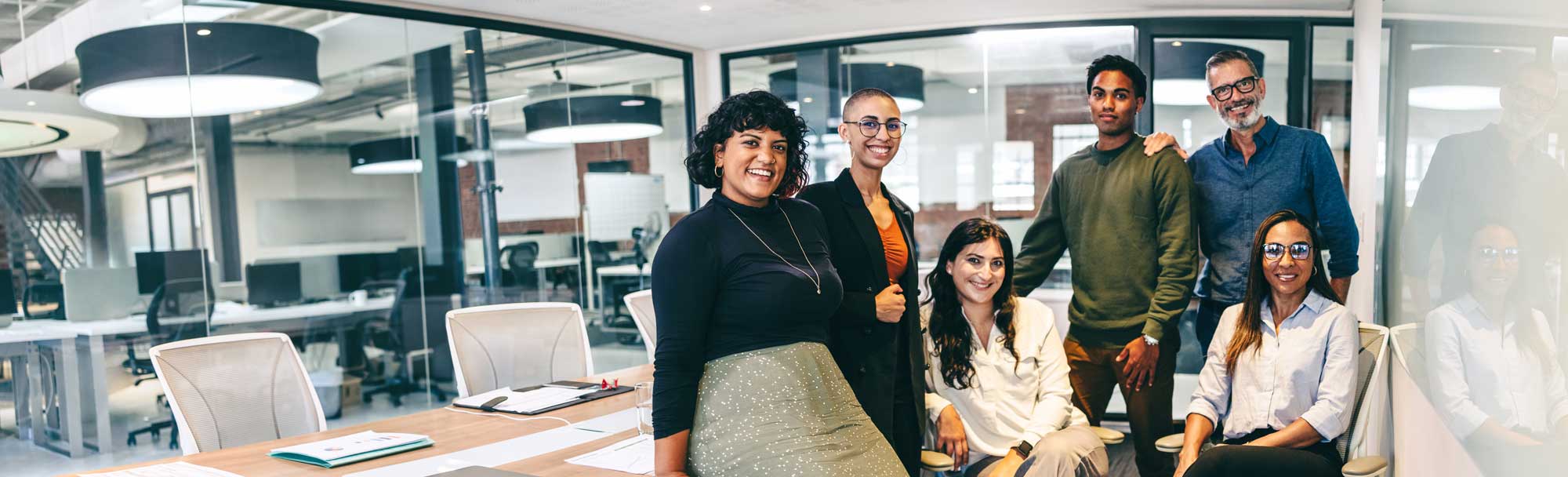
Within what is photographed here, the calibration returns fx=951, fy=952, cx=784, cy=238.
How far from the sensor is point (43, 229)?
13.2 feet

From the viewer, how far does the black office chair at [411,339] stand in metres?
5.23

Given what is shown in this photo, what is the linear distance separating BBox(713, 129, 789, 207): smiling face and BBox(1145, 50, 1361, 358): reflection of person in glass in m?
1.44

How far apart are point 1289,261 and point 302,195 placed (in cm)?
448

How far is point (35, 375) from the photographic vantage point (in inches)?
159

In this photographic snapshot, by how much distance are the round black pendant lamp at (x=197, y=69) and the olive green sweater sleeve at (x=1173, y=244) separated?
4.09 m

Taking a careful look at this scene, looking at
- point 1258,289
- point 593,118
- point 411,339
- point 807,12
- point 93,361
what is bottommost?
point 411,339

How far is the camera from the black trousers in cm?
234

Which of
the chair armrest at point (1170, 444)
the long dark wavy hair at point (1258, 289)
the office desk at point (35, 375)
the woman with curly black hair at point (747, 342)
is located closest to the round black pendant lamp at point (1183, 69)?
the long dark wavy hair at point (1258, 289)

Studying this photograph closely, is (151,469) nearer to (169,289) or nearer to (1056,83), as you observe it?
(169,289)

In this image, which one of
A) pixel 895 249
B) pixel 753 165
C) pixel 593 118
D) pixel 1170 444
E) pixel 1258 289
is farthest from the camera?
pixel 593 118

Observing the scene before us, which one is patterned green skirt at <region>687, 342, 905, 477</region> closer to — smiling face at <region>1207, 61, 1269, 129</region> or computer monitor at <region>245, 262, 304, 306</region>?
smiling face at <region>1207, 61, 1269, 129</region>

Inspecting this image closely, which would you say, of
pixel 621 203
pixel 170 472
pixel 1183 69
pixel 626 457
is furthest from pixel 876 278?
pixel 621 203

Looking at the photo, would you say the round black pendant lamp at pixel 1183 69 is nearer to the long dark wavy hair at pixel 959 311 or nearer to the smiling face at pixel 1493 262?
the long dark wavy hair at pixel 959 311

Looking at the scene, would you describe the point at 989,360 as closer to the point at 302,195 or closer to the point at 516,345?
the point at 516,345
